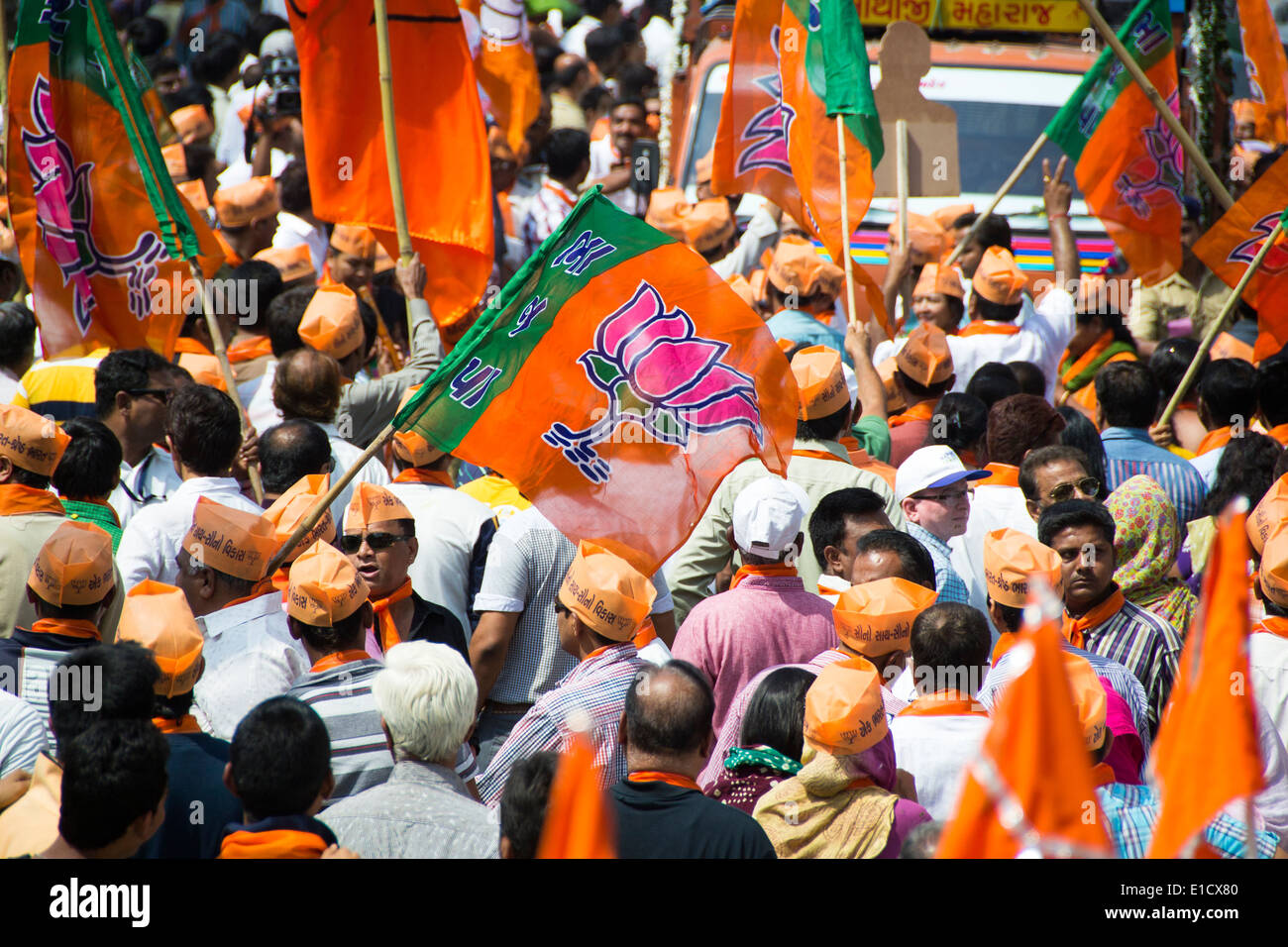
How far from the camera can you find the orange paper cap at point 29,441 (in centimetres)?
461

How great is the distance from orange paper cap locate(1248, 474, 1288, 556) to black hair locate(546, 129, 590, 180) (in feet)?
20.7

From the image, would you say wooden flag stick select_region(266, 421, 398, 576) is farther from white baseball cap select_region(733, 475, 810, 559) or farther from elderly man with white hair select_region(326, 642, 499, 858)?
white baseball cap select_region(733, 475, 810, 559)

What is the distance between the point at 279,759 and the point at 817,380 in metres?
2.81

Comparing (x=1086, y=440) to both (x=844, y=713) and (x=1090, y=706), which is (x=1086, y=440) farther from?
(x=844, y=713)

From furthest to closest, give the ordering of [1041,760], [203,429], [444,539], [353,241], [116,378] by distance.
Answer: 1. [353,241]
2. [116,378]
3. [444,539]
4. [203,429]
5. [1041,760]

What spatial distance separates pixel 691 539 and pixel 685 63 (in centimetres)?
756

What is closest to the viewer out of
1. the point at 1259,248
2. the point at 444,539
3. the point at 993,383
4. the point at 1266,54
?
the point at 444,539

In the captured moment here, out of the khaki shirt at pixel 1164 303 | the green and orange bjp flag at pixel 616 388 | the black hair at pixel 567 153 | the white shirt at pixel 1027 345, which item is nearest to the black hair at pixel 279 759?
the green and orange bjp flag at pixel 616 388

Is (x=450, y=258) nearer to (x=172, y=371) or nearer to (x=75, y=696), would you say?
(x=172, y=371)

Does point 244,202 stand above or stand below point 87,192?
below

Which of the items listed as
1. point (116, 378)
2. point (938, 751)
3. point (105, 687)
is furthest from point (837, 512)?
point (116, 378)

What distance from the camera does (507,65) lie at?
432 inches

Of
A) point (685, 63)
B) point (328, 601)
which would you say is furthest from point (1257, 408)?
point (685, 63)
